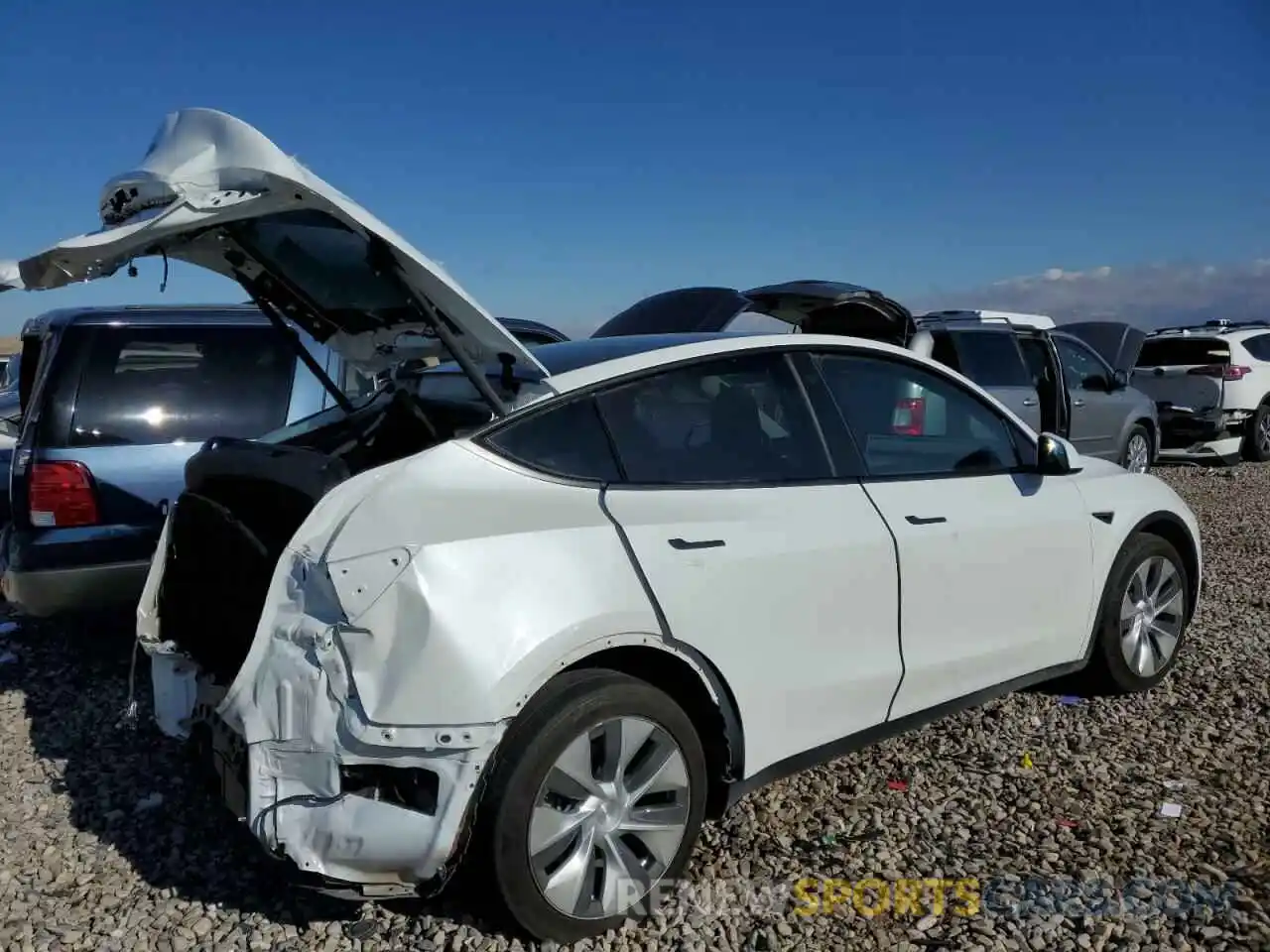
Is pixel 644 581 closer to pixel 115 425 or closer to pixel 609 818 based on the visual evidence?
pixel 609 818

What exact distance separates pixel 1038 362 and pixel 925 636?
22.5 ft

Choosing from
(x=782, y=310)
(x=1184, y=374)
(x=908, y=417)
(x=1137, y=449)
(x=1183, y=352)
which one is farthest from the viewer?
(x=1183, y=352)

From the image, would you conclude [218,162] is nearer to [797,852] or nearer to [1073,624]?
[797,852]

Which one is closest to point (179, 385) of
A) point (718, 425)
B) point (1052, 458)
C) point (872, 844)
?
point (718, 425)

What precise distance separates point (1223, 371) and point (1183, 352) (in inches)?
29.7

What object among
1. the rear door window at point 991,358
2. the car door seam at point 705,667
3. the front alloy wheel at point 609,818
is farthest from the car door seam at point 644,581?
the rear door window at point 991,358

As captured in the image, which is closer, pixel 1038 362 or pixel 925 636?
pixel 925 636

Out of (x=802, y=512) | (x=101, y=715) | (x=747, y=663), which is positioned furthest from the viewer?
(x=101, y=715)

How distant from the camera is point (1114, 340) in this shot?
44.4ft

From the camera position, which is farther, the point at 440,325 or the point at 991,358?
the point at 991,358

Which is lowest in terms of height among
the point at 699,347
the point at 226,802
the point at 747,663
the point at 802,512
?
the point at 226,802

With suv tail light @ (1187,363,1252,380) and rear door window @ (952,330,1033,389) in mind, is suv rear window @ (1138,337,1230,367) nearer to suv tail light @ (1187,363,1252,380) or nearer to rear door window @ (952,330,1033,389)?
suv tail light @ (1187,363,1252,380)

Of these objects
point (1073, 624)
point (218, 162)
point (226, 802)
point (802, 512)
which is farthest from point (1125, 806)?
point (218, 162)

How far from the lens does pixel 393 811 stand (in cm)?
244
